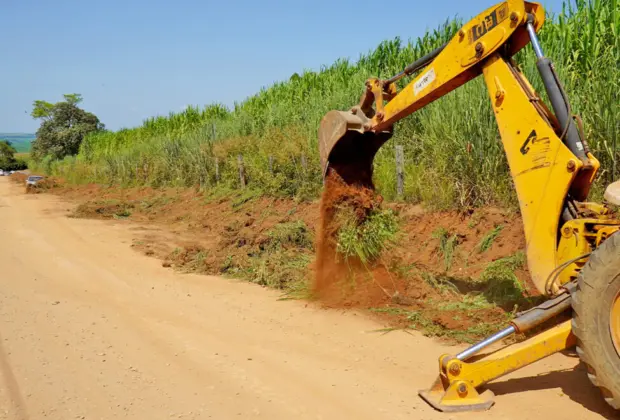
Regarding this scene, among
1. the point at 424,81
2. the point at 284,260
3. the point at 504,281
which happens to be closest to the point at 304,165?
the point at 284,260

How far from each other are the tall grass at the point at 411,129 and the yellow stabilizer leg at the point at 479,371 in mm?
3706

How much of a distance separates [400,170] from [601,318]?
19.2 feet

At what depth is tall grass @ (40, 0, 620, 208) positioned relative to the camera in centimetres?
691

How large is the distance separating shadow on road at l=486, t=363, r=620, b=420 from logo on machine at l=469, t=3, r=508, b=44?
97.2 inches

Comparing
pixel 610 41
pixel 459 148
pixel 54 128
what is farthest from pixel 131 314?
pixel 54 128

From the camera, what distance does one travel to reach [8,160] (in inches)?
2591

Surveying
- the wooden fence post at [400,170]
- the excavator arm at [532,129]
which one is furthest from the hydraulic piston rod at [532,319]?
the wooden fence post at [400,170]

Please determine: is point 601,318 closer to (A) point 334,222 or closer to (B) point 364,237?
(B) point 364,237

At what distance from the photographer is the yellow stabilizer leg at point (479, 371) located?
325cm

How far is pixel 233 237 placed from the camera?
9141 millimetres

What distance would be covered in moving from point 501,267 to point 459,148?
2.30m

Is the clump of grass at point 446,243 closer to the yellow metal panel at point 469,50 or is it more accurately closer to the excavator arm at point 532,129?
the yellow metal panel at point 469,50

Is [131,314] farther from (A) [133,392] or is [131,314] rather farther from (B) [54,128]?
(B) [54,128]

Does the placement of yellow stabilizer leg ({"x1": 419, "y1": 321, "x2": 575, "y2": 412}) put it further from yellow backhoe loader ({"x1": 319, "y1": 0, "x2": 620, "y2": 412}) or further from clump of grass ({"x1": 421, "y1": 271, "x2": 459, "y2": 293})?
clump of grass ({"x1": 421, "y1": 271, "x2": 459, "y2": 293})
